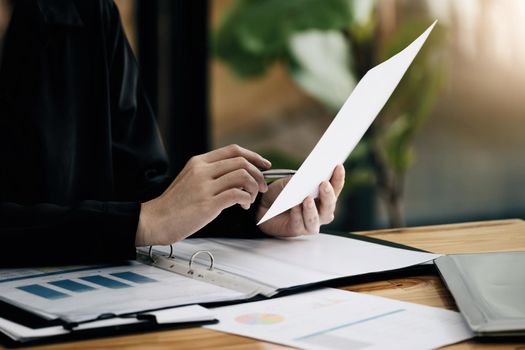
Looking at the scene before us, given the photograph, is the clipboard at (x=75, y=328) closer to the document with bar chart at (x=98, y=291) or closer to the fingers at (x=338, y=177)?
the document with bar chart at (x=98, y=291)

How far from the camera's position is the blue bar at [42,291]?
35.0 inches

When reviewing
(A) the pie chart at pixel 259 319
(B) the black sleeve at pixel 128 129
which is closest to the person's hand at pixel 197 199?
(A) the pie chart at pixel 259 319

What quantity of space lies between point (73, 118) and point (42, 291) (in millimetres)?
590

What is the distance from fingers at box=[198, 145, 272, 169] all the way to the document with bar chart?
0.58 feet

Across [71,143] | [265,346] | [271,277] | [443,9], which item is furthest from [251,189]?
[443,9]

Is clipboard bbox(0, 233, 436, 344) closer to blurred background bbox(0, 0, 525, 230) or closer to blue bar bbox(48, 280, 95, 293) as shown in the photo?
blue bar bbox(48, 280, 95, 293)

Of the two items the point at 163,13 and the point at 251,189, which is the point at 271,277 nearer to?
the point at 251,189

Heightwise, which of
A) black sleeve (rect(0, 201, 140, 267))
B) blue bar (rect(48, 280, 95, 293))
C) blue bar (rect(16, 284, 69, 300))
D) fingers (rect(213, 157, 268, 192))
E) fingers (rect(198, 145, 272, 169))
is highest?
fingers (rect(198, 145, 272, 169))

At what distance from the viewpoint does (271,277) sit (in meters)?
0.98

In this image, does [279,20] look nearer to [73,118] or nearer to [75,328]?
[73,118]

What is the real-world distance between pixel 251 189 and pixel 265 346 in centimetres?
37

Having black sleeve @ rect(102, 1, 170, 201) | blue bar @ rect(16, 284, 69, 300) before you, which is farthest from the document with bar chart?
black sleeve @ rect(102, 1, 170, 201)

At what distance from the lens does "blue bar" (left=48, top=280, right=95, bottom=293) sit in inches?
36.4

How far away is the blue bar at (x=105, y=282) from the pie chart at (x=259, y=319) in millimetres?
169
